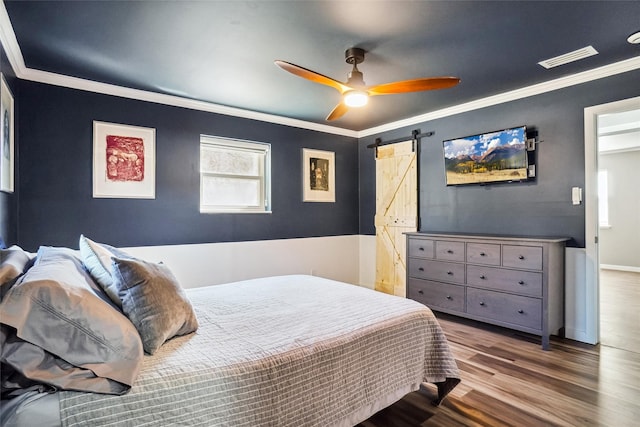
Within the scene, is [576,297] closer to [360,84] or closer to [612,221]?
[360,84]

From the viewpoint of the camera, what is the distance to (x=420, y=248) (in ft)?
13.0

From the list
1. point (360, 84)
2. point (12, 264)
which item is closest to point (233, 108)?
point (360, 84)

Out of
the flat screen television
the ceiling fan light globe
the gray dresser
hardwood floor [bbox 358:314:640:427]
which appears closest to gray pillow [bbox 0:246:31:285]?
hardwood floor [bbox 358:314:640:427]

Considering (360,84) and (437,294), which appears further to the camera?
(437,294)

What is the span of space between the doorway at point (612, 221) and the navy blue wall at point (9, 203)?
4933 millimetres

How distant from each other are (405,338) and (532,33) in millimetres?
2362

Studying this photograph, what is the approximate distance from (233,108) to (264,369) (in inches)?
139

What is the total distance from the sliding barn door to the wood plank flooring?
1.68 meters

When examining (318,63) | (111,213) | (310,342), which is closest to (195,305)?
(310,342)

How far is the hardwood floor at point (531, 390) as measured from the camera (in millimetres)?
1950

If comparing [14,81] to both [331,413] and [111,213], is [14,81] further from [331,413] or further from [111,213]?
[331,413]

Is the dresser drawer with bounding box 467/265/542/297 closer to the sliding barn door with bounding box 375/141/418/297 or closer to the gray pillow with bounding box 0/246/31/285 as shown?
the sliding barn door with bounding box 375/141/418/297

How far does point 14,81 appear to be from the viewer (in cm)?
283

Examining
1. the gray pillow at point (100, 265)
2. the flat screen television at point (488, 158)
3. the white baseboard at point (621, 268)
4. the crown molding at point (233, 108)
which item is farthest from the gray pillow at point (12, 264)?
the white baseboard at point (621, 268)
